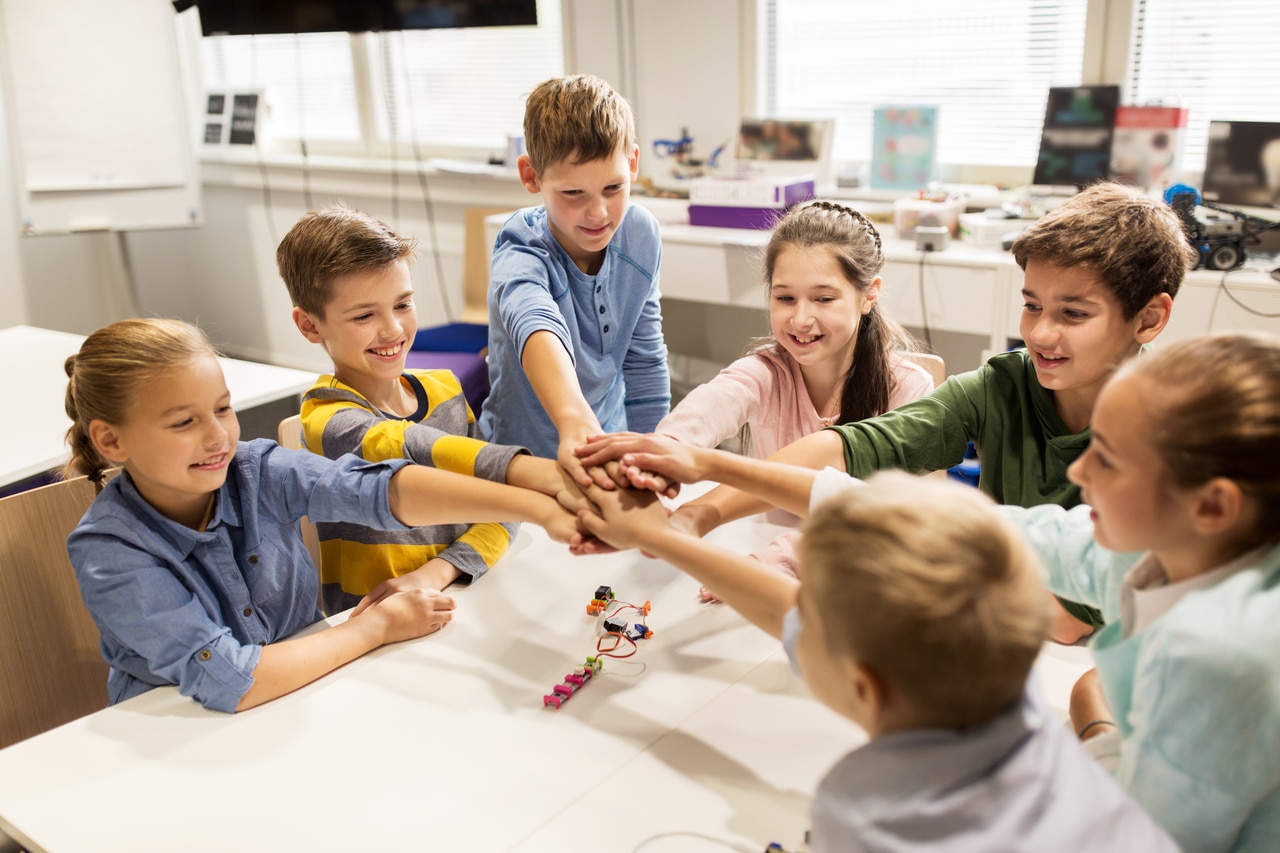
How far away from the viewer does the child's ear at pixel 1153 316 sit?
1423 millimetres

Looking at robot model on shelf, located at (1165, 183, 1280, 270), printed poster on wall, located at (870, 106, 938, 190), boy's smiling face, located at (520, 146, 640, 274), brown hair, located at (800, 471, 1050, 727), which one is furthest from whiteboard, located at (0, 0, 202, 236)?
brown hair, located at (800, 471, 1050, 727)

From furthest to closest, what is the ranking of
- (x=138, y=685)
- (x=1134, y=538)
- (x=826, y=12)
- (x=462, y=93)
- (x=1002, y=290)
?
(x=462, y=93)
(x=826, y=12)
(x=1002, y=290)
(x=138, y=685)
(x=1134, y=538)

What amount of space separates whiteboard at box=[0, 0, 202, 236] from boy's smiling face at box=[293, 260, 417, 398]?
3.51 metres

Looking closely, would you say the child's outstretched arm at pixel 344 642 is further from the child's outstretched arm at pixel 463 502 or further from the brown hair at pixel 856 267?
the brown hair at pixel 856 267

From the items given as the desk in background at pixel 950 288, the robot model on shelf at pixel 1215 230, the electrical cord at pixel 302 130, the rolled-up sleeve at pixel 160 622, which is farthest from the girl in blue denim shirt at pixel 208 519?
the electrical cord at pixel 302 130

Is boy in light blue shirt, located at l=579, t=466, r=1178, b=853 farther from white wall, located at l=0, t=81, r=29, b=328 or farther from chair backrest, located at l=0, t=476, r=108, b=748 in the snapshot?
white wall, located at l=0, t=81, r=29, b=328

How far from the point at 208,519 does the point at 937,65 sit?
122 inches

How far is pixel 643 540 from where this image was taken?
1.36 meters

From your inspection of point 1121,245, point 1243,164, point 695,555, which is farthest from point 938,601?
point 1243,164

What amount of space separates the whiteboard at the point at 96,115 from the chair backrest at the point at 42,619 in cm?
351

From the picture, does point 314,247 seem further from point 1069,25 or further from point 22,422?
point 1069,25

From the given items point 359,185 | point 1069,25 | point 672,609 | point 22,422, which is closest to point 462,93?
point 359,185

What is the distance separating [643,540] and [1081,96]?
2.58 m

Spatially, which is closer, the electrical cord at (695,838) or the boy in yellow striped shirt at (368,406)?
the electrical cord at (695,838)
